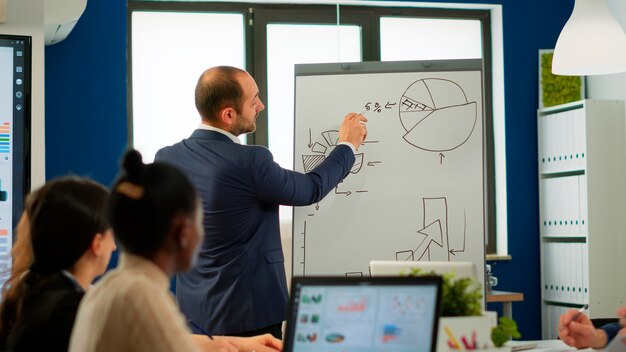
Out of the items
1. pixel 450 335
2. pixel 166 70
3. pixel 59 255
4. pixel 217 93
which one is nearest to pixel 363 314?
pixel 450 335

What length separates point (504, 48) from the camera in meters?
5.89

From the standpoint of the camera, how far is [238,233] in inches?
124

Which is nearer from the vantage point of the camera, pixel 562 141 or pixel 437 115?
pixel 437 115

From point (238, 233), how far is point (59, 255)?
1291 millimetres

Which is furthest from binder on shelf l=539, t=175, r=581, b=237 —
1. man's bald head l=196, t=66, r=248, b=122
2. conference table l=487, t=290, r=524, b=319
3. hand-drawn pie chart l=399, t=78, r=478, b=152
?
man's bald head l=196, t=66, r=248, b=122

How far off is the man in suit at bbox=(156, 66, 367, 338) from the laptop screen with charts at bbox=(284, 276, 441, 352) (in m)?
1.32

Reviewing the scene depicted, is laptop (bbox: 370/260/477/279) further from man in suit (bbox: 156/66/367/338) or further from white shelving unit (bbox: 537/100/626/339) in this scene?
white shelving unit (bbox: 537/100/626/339)

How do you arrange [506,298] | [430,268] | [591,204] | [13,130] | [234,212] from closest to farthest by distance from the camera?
[430,268] → [234,212] → [13,130] → [506,298] → [591,204]

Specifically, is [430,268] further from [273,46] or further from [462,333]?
[273,46]

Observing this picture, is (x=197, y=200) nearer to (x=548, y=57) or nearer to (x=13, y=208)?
(x=13, y=208)

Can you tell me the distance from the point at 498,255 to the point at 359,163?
2379 millimetres

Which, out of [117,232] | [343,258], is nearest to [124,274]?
[117,232]

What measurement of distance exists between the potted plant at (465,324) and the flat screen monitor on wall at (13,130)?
211 cm

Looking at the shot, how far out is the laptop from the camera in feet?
7.05
